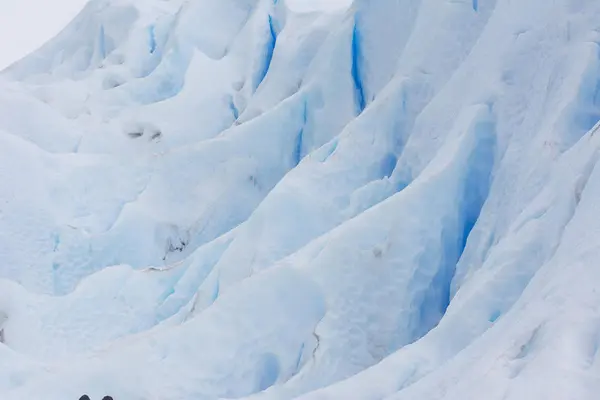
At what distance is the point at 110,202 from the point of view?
37.6ft

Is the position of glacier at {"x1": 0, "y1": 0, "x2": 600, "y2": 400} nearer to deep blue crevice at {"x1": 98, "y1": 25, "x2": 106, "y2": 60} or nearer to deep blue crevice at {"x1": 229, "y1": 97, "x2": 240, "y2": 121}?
deep blue crevice at {"x1": 229, "y1": 97, "x2": 240, "y2": 121}

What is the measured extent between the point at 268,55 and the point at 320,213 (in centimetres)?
625

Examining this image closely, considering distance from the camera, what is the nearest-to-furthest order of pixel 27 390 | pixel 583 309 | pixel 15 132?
pixel 583 309 → pixel 27 390 → pixel 15 132

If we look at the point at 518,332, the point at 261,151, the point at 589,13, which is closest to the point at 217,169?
the point at 261,151

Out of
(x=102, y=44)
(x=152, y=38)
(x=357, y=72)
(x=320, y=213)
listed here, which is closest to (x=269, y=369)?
(x=320, y=213)

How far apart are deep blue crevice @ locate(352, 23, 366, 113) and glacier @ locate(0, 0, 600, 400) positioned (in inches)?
1.2

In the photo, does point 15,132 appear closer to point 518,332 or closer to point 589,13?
point 589,13

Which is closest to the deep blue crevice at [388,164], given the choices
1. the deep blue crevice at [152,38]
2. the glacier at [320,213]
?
the glacier at [320,213]

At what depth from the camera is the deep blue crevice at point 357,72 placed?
10.6 m

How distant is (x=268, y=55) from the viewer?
14.2 meters

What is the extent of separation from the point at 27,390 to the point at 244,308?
1.89 m

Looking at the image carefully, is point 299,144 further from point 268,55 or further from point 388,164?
point 268,55

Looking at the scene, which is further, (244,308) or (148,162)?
(148,162)

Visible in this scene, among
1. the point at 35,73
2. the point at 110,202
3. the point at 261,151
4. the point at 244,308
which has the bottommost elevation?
the point at 35,73
